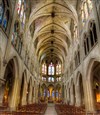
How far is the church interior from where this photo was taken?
39.9ft

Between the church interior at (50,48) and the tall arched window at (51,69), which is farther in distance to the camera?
the tall arched window at (51,69)

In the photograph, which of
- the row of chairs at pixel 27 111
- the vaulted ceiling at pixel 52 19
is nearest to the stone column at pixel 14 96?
the row of chairs at pixel 27 111

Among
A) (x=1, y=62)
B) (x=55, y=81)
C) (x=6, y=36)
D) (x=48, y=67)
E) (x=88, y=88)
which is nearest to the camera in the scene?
(x=1, y=62)

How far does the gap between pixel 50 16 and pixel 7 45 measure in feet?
57.6

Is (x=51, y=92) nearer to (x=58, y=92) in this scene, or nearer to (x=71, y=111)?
(x=58, y=92)

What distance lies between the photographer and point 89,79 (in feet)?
49.3

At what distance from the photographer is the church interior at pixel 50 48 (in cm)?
1217

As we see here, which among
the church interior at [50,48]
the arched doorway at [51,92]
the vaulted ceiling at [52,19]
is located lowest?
the arched doorway at [51,92]

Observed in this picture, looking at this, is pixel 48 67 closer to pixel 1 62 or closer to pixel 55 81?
pixel 55 81

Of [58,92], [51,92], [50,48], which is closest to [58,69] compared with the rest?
[58,92]

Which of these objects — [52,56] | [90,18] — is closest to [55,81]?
[52,56]

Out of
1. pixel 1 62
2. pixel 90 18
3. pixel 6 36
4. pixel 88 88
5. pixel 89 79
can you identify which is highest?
pixel 90 18

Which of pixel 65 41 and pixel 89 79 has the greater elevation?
pixel 65 41

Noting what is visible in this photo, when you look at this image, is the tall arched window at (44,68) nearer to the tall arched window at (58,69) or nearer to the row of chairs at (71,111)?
the tall arched window at (58,69)
